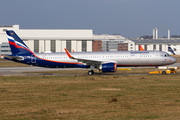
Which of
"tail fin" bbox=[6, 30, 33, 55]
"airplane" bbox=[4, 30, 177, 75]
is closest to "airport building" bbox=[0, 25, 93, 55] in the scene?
"tail fin" bbox=[6, 30, 33, 55]

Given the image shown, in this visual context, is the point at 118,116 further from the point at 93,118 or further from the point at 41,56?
the point at 41,56

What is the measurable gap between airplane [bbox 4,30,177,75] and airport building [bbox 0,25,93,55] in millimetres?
111284

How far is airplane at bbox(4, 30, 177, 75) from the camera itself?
41.1 metres

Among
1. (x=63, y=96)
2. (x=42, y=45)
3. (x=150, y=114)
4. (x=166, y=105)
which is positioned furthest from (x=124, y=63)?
(x=42, y=45)

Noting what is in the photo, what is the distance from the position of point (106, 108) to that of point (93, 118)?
2.61m

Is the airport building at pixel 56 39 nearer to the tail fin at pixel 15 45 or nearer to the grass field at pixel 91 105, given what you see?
the tail fin at pixel 15 45

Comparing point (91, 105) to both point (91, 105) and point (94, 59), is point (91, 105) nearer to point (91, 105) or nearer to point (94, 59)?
point (91, 105)

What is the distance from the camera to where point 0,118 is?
14.8 m

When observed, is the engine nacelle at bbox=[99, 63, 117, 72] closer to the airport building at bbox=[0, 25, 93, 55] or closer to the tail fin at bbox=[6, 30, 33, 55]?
the tail fin at bbox=[6, 30, 33, 55]

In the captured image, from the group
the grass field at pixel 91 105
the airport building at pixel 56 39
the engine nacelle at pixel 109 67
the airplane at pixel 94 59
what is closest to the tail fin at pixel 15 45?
the airplane at pixel 94 59

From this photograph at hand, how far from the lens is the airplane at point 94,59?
135 ft

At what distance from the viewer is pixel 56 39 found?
157125 mm

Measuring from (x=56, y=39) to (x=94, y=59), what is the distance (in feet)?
386

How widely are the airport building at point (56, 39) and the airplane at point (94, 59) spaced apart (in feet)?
365
